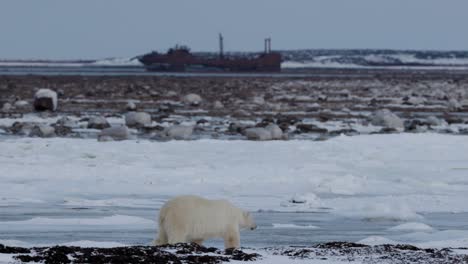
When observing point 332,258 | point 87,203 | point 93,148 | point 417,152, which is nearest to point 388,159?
point 417,152

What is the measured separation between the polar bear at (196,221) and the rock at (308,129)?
16.6 metres

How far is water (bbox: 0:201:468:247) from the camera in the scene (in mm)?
10078

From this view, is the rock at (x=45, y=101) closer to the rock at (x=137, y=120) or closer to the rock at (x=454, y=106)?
the rock at (x=137, y=120)

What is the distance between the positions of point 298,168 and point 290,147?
121 inches

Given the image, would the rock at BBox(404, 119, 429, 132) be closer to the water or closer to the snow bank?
the snow bank

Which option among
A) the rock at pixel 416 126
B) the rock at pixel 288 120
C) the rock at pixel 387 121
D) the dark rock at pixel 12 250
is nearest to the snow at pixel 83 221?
the dark rock at pixel 12 250

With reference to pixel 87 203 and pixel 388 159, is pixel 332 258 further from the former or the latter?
pixel 388 159

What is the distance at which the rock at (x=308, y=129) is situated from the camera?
26.0 m

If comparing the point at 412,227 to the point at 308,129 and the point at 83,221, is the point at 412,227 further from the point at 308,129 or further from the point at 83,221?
the point at 308,129

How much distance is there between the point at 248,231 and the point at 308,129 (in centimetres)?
1576

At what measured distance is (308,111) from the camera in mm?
35094

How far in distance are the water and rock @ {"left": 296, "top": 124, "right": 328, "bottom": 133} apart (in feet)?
45.1

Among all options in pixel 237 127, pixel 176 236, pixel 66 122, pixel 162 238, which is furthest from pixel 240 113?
pixel 176 236

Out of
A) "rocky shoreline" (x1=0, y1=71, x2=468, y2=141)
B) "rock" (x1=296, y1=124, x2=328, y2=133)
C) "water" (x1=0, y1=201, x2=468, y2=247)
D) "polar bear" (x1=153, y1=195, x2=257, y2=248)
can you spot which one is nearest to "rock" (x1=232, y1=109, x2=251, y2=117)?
"rocky shoreline" (x1=0, y1=71, x2=468, y2=141)
